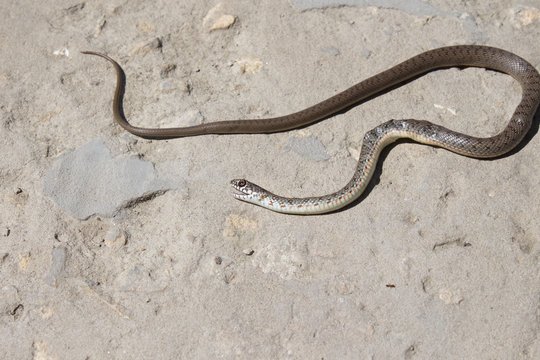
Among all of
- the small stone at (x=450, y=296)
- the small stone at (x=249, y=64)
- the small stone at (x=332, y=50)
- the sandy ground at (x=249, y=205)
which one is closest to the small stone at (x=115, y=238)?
the sandy ground at (x=249, y=205)

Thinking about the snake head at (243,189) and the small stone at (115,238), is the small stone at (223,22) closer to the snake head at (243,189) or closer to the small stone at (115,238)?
the snake head at (243,189)

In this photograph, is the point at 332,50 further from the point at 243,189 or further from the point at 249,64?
the point at 243,189

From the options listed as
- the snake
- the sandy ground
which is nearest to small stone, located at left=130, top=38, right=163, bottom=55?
the sandy ground

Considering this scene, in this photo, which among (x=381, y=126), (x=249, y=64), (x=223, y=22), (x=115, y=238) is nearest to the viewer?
(x=115, y=238)

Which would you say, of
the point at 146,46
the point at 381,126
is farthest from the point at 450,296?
the point at 146,46

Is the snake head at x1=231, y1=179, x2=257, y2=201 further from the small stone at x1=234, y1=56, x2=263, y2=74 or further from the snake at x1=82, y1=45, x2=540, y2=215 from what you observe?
the small stone at x1=234, y1=56, x2=263, y2=74
